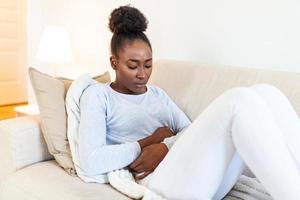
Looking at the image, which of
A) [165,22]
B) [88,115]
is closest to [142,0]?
[165,22]

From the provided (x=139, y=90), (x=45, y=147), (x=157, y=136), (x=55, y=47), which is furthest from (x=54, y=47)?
(x=157, y=136)

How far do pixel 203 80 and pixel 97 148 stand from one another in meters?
0.63

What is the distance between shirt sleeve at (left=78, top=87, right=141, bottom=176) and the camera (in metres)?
1.25

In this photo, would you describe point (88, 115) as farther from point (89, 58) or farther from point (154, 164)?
point (89, 58)

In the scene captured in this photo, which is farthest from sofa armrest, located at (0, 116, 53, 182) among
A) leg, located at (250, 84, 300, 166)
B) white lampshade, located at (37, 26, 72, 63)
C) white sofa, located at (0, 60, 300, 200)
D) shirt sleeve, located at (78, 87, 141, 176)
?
white lampshade, located at (37, 26, 72, 63)

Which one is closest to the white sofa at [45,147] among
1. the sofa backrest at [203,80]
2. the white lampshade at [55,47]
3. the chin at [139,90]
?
the sofa backrest at [203,80]

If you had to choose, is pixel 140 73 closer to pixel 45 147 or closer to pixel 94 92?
pixel 94 92

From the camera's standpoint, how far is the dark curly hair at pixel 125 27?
1.46 m

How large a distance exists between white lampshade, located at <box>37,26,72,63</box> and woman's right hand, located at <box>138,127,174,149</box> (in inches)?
51.8

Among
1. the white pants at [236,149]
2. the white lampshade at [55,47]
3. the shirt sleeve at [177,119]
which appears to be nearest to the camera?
the white pants at [236,149]

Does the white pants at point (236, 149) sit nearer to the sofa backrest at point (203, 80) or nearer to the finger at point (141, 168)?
the finger at point (141, 168)

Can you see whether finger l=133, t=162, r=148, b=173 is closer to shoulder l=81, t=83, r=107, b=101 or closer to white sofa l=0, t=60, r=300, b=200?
white sofa l=0, t=60, r=300, b=200

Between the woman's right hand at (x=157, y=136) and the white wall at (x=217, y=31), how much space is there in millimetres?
587

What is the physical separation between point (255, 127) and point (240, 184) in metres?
0.37
